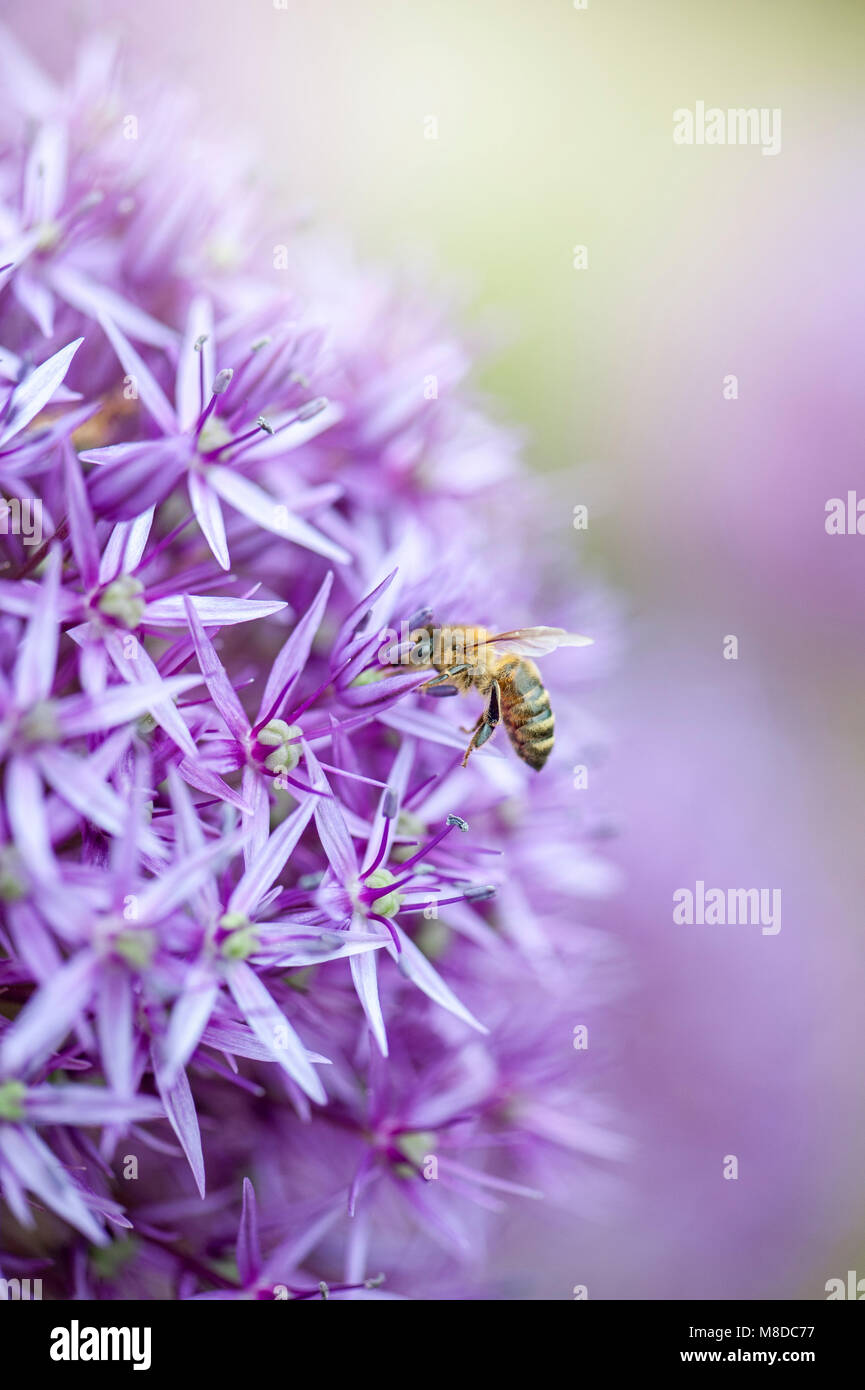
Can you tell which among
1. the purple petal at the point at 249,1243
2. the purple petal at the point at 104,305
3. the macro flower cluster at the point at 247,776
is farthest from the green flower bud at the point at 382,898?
the purple petal at the point at 104,305

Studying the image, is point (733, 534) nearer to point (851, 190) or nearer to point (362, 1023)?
point (851, 190)

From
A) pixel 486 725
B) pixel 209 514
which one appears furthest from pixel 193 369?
pixel 486 725

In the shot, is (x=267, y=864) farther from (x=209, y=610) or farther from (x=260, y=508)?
(x=260, y=508)

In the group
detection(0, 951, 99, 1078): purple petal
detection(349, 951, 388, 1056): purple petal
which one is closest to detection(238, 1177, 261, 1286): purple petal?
detection(349, 951, 388, 1056): purple petal

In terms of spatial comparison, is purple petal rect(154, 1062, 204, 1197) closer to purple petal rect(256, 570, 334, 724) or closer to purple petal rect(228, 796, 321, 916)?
purple petal rect(228, 796, 321, 916)
